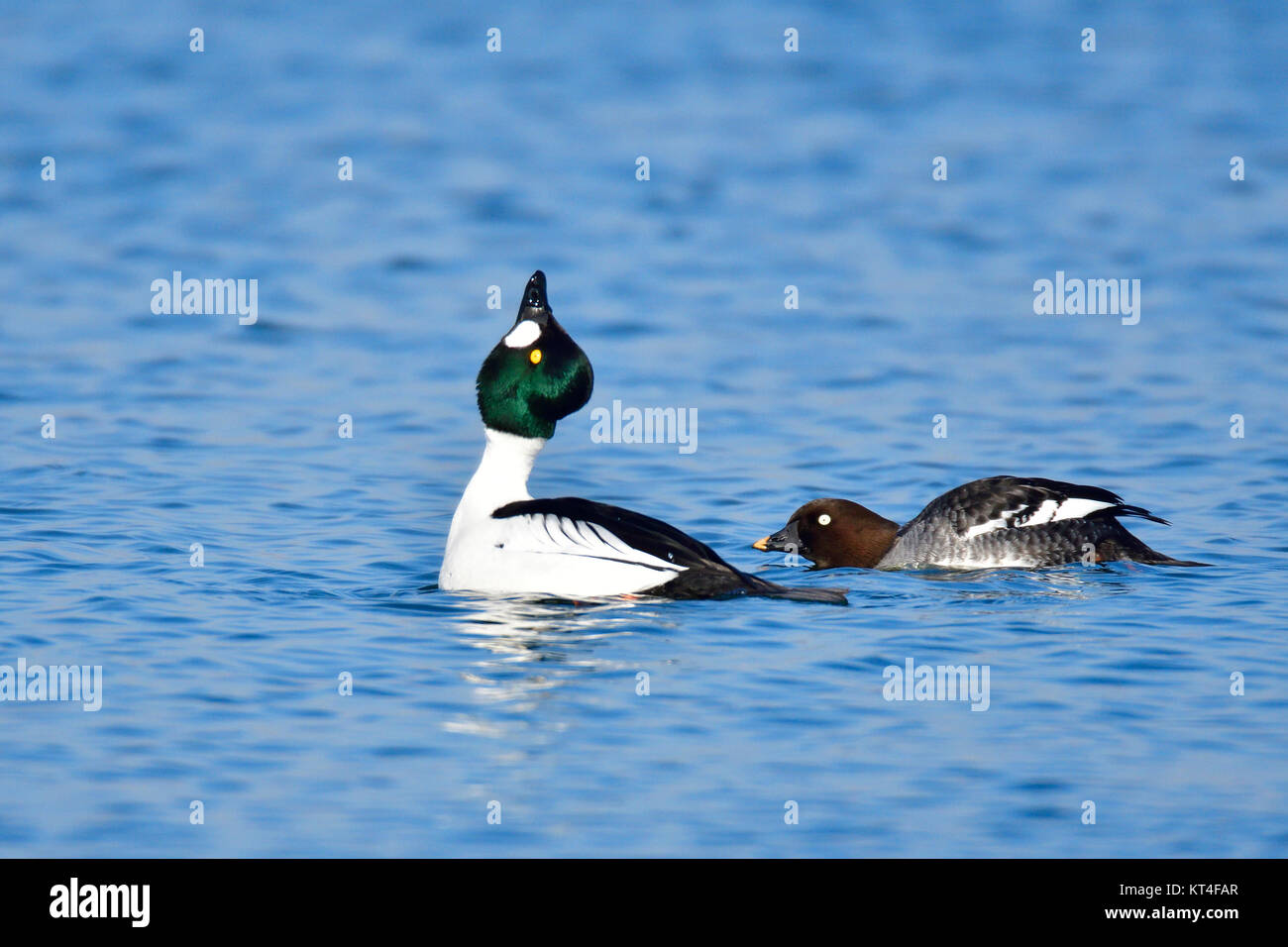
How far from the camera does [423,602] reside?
10562mm

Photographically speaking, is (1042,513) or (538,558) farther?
(1042,513)

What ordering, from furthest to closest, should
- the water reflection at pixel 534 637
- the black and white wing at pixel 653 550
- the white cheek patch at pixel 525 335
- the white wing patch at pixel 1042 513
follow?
the white wing patch at pixel 1042 513 → the white cheek patch at pixel 525 335 → the black and white wing at pixel 653 550 → the water reflection at pixel 534 637

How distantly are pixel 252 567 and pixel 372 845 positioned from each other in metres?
4.65

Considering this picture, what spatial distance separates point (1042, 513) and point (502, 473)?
12.4 feet

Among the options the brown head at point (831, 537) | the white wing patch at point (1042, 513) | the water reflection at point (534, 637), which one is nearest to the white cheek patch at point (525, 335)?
the water reflection at point (534, 637)

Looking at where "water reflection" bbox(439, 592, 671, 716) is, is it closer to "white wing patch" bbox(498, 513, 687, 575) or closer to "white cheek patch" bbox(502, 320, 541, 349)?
"white wing patch" bbox(498, 513, 687, 575)

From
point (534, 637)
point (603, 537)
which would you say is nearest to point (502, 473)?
point (603, 537)

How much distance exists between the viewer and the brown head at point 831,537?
12.4m

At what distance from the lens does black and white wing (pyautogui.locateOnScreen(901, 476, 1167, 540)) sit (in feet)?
39.4

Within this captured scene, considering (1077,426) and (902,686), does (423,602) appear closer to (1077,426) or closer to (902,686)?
(902,686)

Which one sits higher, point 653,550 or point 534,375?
point 534,375

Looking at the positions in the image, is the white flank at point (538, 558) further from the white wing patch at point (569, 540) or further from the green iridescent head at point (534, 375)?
the green iridescent head at point (534, 375)

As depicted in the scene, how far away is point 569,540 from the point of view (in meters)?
10.5

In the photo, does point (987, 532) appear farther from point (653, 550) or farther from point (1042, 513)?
point (653, 550)
